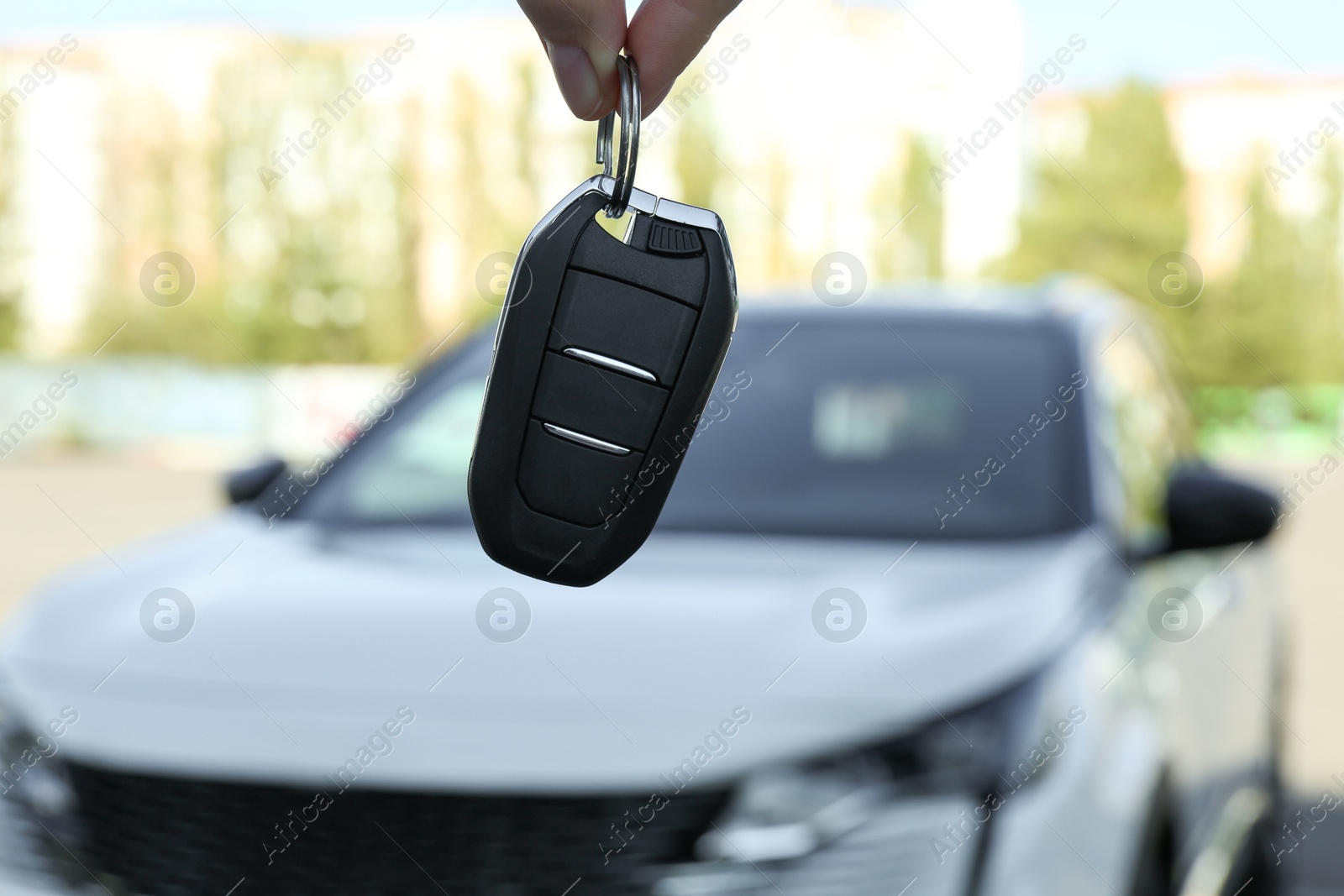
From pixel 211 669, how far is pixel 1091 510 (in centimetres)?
180

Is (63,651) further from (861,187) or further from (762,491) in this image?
(861,187)

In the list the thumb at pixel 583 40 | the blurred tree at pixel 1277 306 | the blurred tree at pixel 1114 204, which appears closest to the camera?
the thumb at pixel 583 40

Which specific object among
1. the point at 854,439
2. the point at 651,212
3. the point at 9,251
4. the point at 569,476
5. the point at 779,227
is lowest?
the point at 9,251

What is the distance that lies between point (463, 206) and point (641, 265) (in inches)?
1542

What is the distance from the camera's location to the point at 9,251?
3891 cm

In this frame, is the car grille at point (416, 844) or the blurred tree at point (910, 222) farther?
the blurred tree at point (910, 222)

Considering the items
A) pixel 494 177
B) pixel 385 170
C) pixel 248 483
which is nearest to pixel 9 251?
pixel 385 170

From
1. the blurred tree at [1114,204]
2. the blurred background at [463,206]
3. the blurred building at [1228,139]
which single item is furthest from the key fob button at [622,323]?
the blurred building at [1228,139]

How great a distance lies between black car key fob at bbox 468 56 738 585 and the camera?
634 mm

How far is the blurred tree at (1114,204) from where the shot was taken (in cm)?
4253

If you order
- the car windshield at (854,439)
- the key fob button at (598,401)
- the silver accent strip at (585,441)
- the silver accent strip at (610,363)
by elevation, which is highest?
the silver accent strip at (610,363)

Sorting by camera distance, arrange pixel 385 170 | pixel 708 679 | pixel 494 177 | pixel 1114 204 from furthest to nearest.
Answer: pixel 1114 204 < pixel 385 170 < pixel 494 177 < pixel 708 679

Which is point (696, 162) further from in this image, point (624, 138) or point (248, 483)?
point (624, 138)

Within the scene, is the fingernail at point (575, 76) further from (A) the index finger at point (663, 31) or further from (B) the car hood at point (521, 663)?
(B) the car hood at point (521, 663)
